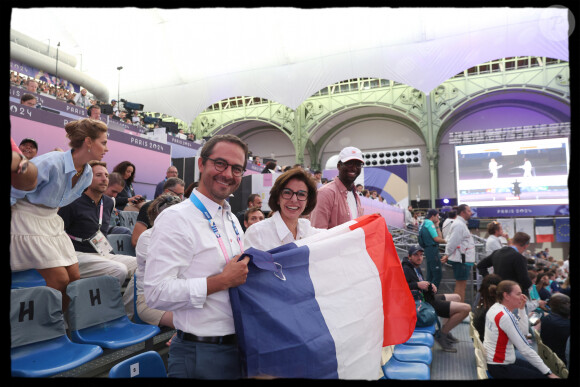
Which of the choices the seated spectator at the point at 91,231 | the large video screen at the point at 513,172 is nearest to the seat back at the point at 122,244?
the seated spectator at the point at 91,231

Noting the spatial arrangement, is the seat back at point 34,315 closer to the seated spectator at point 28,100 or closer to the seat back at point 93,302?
the seat back at point 93,302

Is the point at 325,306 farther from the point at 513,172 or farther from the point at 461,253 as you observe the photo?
the point at 513,172

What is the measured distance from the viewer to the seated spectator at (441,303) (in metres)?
4.43

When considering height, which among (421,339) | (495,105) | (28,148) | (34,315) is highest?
(495,105)

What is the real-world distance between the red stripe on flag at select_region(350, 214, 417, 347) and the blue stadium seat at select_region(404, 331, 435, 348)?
204 cm

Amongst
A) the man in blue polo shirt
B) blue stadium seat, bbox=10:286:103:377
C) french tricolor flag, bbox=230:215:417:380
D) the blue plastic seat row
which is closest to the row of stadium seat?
french tricolor flag, bbox=230:215:417:380

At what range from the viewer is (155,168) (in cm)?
892

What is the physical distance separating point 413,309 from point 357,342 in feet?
1.79

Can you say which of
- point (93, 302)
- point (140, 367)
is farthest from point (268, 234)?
point (93, 302)

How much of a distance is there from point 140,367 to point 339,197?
69.8 inches

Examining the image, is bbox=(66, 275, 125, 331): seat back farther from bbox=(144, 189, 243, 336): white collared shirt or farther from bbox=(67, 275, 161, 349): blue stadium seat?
bbox=(144, 189, 243, 336): white collared shirt

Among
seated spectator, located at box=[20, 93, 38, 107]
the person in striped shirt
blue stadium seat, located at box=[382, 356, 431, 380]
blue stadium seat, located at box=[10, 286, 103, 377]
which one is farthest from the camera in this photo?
seated spectator, located at box=[20, 93, 38, 107]

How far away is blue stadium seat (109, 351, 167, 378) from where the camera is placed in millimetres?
1389

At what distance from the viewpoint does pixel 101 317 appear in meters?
2.48
